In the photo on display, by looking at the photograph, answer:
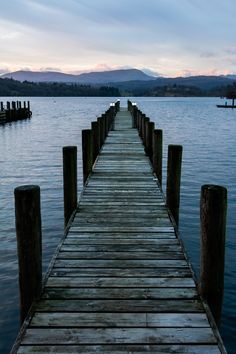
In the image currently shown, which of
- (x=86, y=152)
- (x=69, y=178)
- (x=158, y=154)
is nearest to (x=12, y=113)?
(x=86, y=152)

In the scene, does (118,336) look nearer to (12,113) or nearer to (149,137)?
(149,137)

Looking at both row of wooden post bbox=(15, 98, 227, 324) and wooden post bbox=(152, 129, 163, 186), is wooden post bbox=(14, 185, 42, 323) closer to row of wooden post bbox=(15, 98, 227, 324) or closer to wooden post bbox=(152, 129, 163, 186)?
row of wooden post bbox=(15, 98, 227, 324)

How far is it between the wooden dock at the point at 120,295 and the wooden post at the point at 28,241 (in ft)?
0.62

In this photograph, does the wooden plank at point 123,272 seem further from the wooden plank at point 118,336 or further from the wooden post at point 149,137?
the wooden post at point 149,137

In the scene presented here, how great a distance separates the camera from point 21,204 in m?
4.70

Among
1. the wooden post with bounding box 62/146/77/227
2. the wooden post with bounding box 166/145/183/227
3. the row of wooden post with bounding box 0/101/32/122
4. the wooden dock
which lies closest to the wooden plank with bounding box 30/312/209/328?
the wooden dock

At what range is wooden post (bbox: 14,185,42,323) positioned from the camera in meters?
4.71

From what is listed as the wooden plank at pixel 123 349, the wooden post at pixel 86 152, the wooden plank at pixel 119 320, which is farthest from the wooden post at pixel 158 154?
the wooden plank at pixel 123 349

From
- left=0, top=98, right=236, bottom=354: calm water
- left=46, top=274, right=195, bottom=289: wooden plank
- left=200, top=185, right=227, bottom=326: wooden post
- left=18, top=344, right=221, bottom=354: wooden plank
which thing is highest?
left=200, top=185, right=227, bottom=326: wooden post

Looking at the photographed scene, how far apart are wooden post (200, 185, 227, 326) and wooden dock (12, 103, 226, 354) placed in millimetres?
205

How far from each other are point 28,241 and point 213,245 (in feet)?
7.26

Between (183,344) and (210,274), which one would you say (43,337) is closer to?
(183,344)

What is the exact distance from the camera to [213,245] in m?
4.98

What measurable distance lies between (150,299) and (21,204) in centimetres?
187
